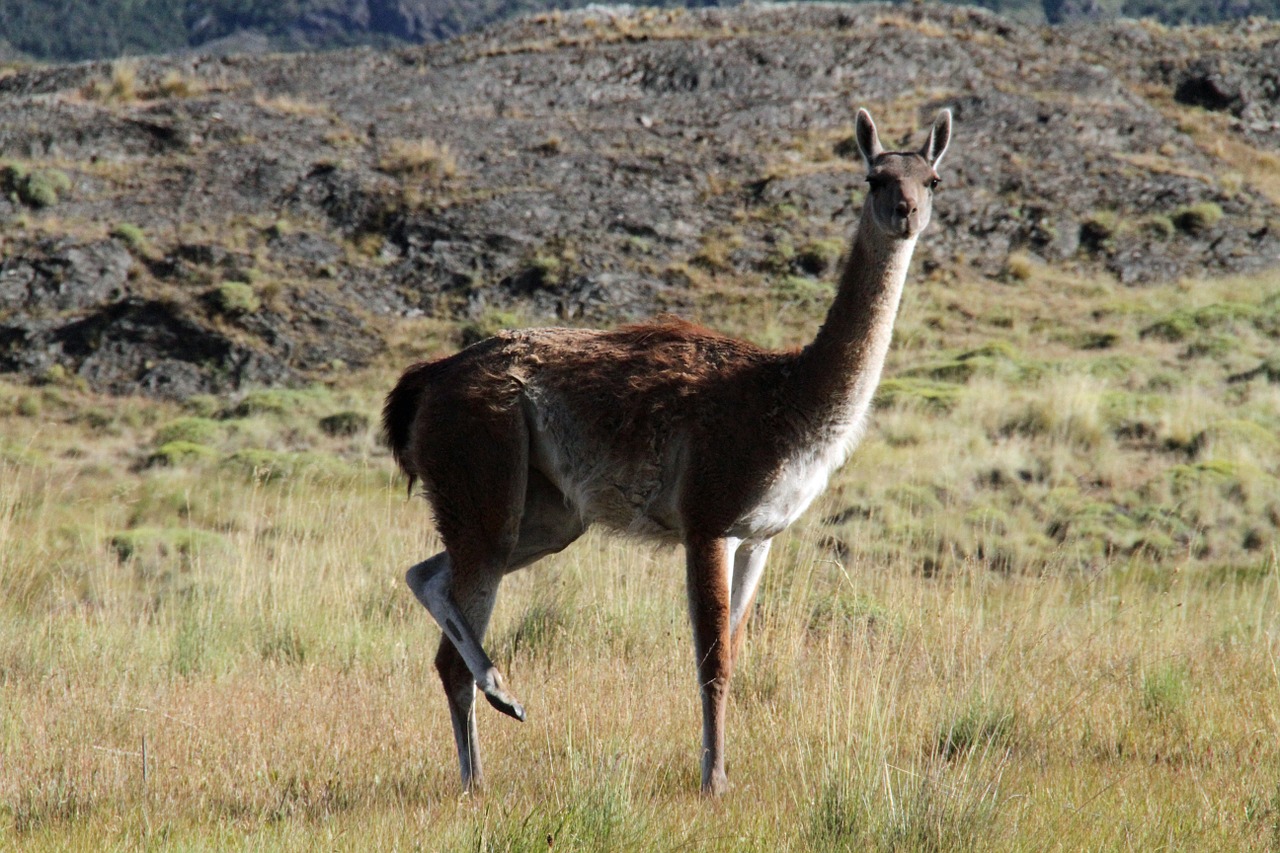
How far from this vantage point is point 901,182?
528 centimetres

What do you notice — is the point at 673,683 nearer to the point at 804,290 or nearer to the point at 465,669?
the point at 465,669

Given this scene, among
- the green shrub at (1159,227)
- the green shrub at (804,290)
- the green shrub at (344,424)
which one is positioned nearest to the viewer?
the green shrub at (344,424)

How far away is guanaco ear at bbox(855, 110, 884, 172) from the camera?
18.5 feet

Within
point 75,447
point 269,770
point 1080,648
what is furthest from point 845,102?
point 269,770

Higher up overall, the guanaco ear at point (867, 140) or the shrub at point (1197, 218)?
the guanaco ear at point (867, 140)

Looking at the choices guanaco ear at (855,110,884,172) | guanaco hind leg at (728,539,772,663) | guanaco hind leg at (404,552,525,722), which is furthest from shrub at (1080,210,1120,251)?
guanaco hind leg at (404,552,525,722)

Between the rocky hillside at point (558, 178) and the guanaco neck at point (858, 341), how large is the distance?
18.6 metres

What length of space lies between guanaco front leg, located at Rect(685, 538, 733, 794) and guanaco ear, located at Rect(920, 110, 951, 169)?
2.05 metres

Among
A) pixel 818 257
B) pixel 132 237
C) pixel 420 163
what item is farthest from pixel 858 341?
pixel 420 163

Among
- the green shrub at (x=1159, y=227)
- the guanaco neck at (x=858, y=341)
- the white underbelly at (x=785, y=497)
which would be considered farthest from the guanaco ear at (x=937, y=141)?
the green shrub at (x=1159, y=227)

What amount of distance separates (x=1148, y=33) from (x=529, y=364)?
4059 centimetres

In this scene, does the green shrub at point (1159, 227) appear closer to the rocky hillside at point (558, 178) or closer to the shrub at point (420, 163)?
the rocky hillside at point (558, 178)

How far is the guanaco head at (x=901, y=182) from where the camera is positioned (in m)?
5.21

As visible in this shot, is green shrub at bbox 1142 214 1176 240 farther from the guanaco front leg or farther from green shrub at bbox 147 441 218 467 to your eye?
the guanaco front leg
